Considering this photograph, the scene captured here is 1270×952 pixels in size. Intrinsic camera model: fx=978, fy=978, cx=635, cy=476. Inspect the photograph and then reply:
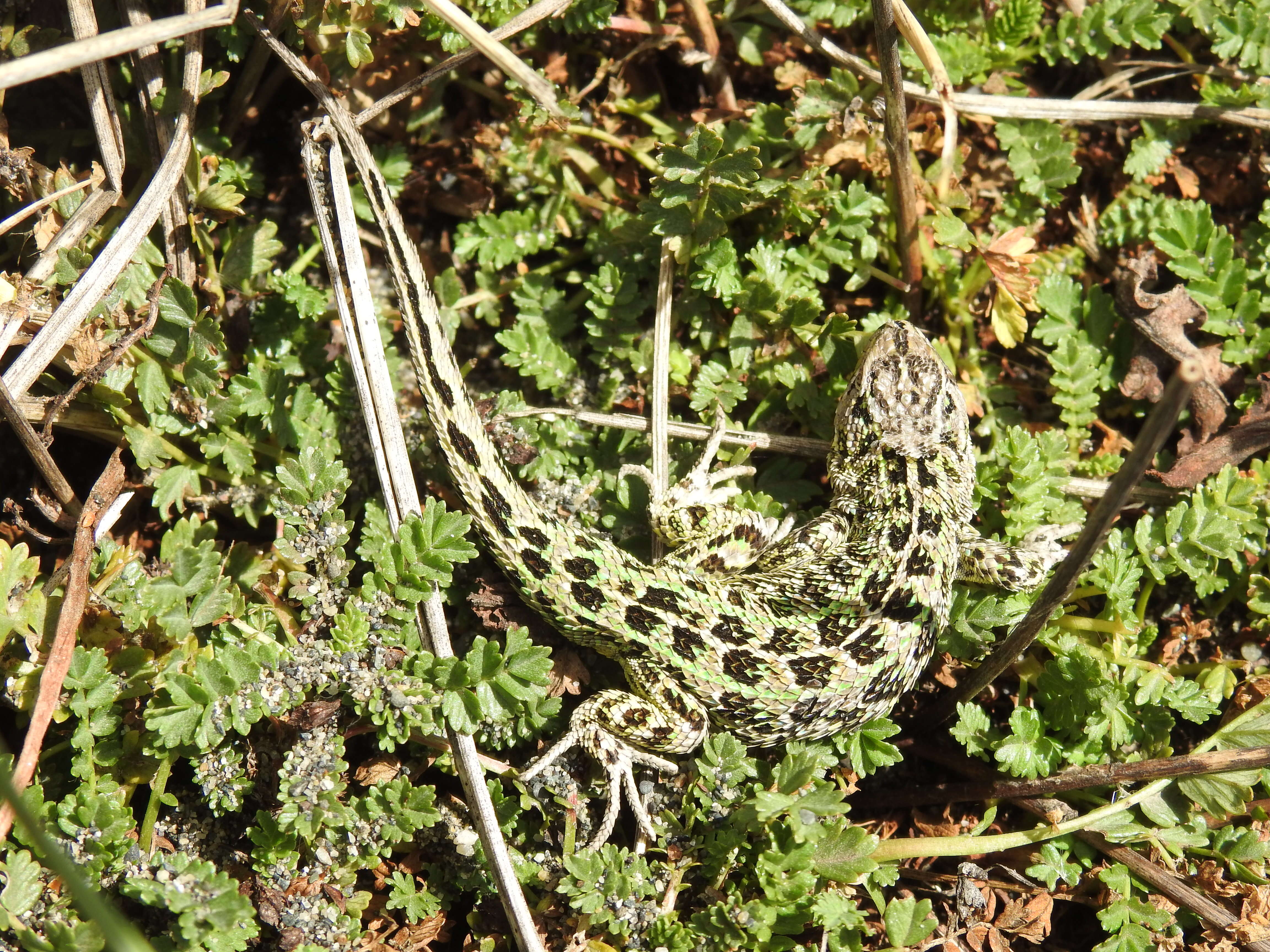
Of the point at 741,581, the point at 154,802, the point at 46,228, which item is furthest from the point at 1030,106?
the point at 154,802

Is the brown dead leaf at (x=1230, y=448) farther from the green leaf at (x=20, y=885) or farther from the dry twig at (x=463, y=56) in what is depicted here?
the green leaf at (x=20, y=885)

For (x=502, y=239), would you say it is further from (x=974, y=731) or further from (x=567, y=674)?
(x=974, y=731)

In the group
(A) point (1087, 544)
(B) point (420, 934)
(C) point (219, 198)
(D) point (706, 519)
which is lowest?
(B) point (420, 934)

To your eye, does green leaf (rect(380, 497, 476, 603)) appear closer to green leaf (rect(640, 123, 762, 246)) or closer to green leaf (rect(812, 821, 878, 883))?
green leaf (rect(640, 123, 762, 246))

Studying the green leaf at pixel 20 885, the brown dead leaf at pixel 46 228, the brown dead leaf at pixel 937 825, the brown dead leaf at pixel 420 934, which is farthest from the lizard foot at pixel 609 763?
the brown dead leaf at pixel 46 228

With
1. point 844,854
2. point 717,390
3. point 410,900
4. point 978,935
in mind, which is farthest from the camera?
point 717,390

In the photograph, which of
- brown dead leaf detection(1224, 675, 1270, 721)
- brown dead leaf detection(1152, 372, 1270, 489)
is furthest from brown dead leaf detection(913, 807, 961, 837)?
brown dead leaf detection(1152, 372, 1270, 489)

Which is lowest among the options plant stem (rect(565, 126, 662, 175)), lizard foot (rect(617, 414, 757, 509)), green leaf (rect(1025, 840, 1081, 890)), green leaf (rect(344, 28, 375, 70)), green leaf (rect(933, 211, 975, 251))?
green leaf (rect(1025, 840, 1081, 890))
